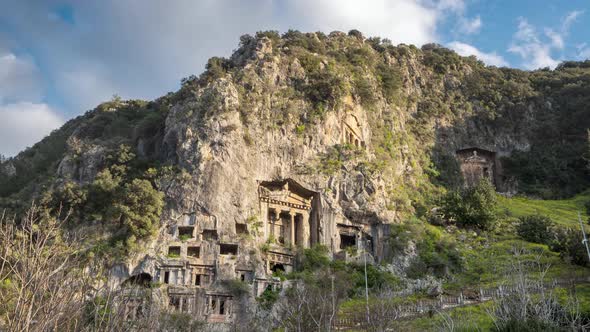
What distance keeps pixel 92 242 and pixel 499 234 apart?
3337 cm

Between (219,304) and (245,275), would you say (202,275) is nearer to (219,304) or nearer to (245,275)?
(219,304)

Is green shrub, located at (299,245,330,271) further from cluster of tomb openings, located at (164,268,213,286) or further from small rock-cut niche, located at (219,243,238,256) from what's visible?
cluster of tomb openings, located at (164,268,213,286)

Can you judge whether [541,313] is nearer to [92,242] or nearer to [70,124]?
[92,242]

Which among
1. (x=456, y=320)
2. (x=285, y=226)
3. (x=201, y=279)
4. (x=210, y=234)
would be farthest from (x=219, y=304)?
(x=456, y=320)

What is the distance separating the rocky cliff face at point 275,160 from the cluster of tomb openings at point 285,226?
121mm

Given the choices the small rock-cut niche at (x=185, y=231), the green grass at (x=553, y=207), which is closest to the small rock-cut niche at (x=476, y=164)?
the green grass at (x=553, y=207)

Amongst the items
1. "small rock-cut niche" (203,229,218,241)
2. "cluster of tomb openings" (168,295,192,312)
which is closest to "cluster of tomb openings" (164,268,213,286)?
"cluster of tomb openings" (168,295,192,312)

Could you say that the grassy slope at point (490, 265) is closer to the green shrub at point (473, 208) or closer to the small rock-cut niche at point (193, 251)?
the green shrub at point (473, 208)

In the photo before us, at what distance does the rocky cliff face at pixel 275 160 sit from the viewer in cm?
4241

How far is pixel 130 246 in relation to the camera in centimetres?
4028

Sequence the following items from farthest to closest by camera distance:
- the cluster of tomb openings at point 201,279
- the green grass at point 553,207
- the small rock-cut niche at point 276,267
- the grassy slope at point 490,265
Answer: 1. the green grass at point 553,207
2. the small rock-cut niche at point 276,267
3. the cluster of tomb openings at point 201,279
4. the grassy slope at point 490,265

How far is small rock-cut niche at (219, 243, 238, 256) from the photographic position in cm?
4247

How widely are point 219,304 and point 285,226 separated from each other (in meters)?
11.4

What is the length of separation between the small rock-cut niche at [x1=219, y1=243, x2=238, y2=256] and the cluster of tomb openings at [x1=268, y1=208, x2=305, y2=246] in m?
5.34
